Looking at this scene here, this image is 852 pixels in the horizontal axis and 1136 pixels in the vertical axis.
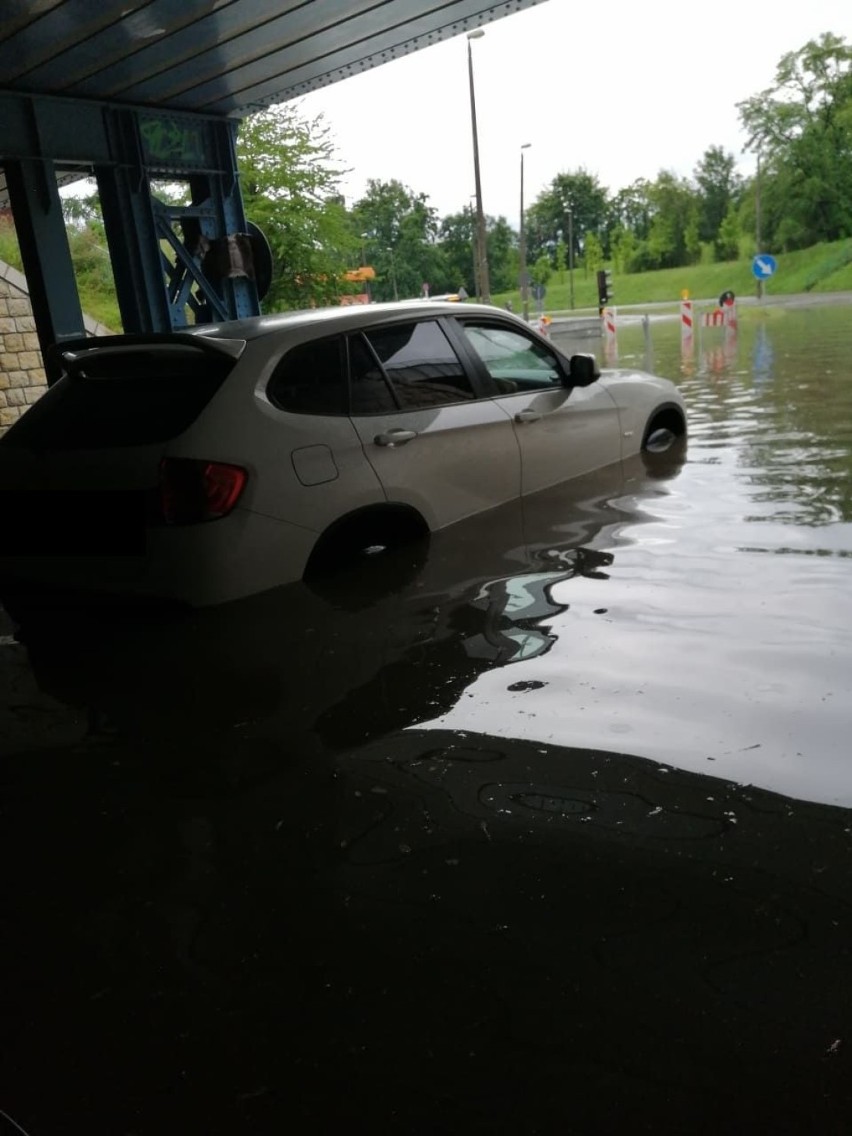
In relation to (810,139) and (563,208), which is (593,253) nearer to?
(563,208)

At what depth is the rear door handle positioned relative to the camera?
185 inches

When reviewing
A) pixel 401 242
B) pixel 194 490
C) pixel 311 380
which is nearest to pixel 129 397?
Answer: pixel 194 490

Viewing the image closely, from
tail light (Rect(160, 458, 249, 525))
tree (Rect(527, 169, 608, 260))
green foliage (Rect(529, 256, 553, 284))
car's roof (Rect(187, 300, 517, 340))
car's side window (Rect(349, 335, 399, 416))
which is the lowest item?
tail light (Rect(160, 458, 249, 525))

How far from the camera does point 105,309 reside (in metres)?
27.9

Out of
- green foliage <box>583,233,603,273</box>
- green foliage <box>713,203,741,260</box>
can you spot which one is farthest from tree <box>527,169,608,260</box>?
green foliage <box>713,203,741,260</box>

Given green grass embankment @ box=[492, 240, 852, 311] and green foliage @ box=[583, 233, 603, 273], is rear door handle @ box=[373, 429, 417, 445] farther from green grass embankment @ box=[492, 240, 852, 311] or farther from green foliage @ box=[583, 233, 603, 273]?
green foliage @ box=[583, 233, 603, 273]

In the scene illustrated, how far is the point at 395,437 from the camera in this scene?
477cm

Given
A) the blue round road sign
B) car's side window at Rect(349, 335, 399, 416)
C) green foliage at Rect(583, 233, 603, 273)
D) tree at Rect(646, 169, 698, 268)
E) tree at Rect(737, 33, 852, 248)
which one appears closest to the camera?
car's side window at Rect(349, 335, 399, 416)

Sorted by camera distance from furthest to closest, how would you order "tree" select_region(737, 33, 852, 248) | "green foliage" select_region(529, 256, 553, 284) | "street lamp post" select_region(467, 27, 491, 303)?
"green foliage" select_region(529, 256, 553, 284) → "tree" select_region(737, 33, 852, 248) → "street lamp post" select_region(467, 27, 491, 303)

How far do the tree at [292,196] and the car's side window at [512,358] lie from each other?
20.1 m

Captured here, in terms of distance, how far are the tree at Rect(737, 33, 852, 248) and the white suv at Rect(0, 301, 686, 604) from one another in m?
68.8

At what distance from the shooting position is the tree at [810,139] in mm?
64000

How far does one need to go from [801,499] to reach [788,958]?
441 cm

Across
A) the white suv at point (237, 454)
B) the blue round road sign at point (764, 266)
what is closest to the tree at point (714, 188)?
the blue round road sign at point (764, 266)
